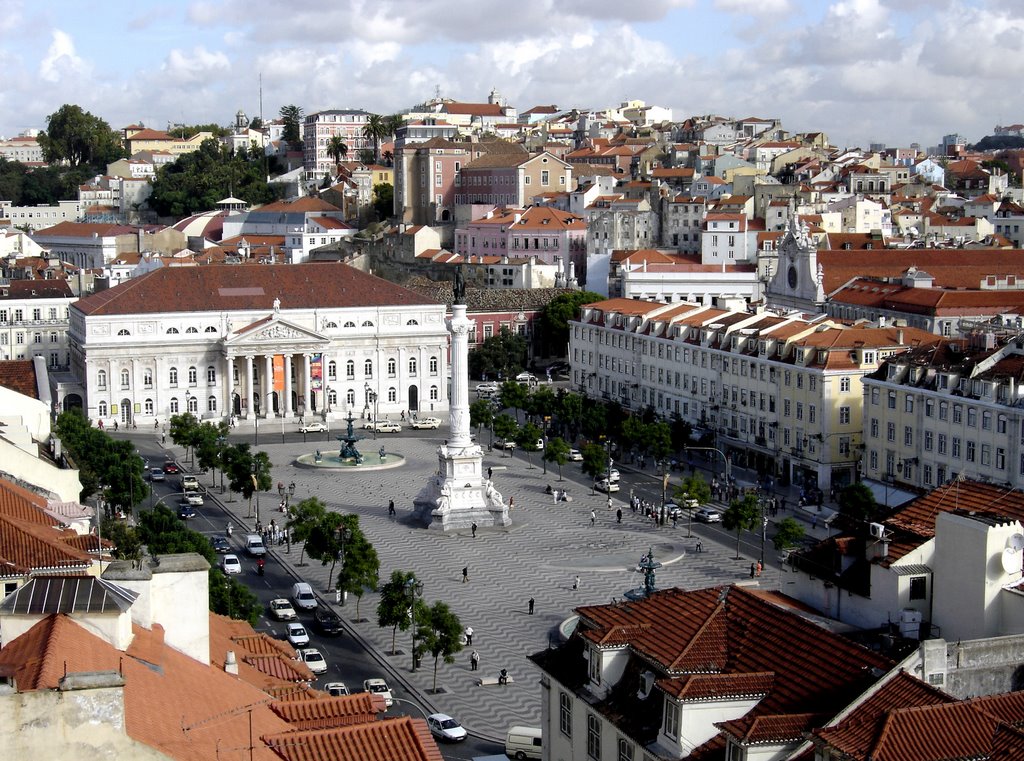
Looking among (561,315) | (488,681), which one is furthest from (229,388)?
(488,681)

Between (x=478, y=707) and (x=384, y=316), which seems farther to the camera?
(x=384, y=316)

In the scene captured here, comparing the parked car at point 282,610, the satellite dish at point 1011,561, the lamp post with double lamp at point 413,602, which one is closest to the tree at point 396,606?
the lamp post with double lamp at point 413,602

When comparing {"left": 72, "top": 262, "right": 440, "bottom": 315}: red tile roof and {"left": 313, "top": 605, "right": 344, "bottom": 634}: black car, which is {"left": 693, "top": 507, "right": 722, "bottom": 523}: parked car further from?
{"left": 72, "top": 262, "right": 440, "bottom": 315}: red tile roof

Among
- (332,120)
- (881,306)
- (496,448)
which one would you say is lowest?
(496,448)

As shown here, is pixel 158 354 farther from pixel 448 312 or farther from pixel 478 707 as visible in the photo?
pixel 478 707

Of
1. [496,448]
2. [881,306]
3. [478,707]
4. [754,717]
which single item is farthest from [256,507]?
[754,717]

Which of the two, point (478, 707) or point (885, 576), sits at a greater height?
point (885, 576)

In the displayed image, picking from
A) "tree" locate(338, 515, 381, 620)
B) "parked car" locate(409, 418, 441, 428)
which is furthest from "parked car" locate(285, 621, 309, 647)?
"parked car" locate(409, 418, 441, 428)
